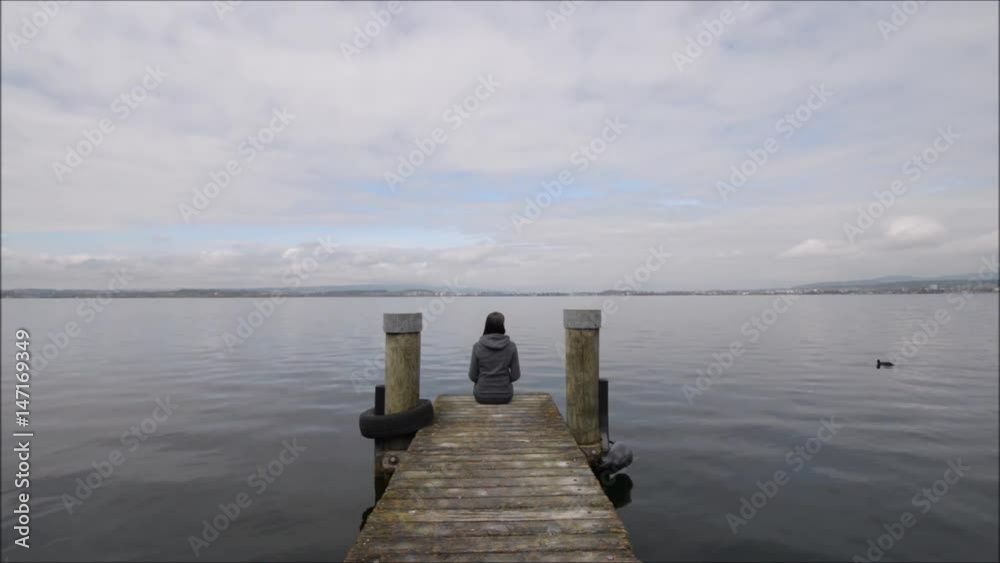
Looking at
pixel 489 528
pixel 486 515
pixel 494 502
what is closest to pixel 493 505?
pixel 494 502

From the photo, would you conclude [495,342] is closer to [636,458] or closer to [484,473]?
[484,473]

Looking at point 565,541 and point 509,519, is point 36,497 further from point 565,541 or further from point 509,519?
point 565,541

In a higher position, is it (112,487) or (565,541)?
(565,541)

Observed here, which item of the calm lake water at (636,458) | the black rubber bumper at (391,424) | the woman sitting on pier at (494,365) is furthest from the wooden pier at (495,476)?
the calm lake water at (636,458)

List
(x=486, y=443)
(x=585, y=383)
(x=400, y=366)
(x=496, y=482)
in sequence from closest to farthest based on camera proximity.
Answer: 1. (x=496, y=482)
2. (x=486, y=443)
3. (x=400, y=366)
4. (x=585, y=383)

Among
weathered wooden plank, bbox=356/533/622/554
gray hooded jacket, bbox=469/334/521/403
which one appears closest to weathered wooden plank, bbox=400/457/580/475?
weathered wooden plank, bbox=356/533/622/554

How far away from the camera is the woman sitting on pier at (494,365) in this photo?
31.4 feet

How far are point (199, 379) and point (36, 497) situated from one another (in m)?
12.5

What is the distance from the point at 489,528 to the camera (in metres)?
5.02

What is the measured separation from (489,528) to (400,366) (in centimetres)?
431

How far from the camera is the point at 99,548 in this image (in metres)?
7.68

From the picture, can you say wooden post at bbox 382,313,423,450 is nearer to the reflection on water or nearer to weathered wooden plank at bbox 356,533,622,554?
the reflection on water

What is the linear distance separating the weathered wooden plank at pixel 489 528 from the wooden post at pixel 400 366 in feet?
12.4

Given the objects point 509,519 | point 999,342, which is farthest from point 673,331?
point 509,519
